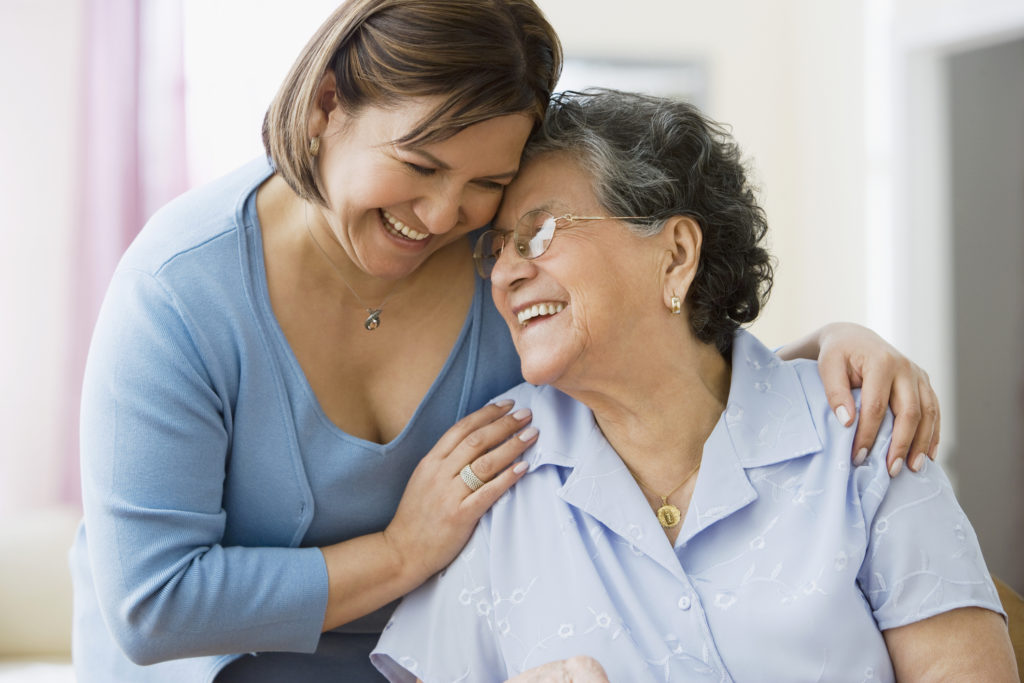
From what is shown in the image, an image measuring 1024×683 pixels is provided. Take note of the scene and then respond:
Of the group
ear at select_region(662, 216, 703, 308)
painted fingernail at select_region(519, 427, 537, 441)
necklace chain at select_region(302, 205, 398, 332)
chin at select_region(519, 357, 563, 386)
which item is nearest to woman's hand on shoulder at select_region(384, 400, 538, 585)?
painted fingernail at select_region(519, 427, 537, 441)

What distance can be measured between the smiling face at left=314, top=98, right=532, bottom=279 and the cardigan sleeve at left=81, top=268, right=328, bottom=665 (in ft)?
1.05

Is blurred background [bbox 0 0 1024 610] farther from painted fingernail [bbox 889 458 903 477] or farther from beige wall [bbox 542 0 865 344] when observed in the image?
painted fingernail [bbox 889 458 903 477]

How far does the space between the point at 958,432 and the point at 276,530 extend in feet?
9.79

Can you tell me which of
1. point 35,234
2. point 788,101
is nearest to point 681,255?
point 35,234

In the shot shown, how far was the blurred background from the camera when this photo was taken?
368cm

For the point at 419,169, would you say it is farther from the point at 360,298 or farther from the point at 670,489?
the point at 670,489

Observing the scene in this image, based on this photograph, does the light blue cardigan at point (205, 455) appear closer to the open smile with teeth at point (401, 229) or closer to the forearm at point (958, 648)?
the open smile with teeth at point (401, 229)

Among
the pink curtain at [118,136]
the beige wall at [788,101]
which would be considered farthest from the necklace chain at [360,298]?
the beige wall at [788,101]

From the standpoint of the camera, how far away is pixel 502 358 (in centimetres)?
179

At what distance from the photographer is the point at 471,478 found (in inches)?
62.4

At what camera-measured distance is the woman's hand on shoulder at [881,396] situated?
1453 mm

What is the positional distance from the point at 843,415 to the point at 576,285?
47cm

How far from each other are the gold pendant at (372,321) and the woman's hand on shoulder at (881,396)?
2.56 ft

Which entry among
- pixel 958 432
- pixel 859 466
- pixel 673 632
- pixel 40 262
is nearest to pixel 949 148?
pixel 958 432
